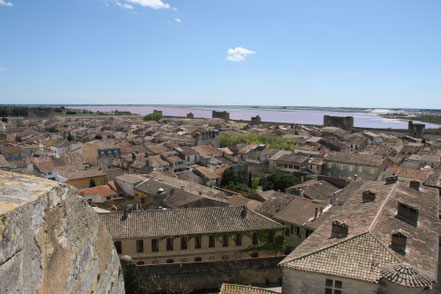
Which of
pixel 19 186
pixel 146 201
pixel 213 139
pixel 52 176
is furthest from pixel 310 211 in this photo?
pixel 213 139

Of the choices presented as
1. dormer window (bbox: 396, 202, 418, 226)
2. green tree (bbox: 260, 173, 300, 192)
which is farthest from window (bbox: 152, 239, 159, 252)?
green tree (bbox: 260, 173, 300, 192)

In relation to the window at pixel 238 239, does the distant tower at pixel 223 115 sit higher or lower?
higher

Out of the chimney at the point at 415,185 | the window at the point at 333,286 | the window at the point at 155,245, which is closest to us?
the window at the point at 333,286

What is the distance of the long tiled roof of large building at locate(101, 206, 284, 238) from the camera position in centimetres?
1819

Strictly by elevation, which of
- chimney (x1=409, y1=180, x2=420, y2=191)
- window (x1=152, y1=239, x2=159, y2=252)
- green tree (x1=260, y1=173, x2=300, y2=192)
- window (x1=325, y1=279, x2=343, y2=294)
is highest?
chimney (x1=409, y1=180, x2=420, y2=191)

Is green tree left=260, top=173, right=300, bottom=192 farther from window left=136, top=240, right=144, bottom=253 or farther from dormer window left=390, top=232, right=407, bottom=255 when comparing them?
dormer window left=390, top=232, right=407, bottom=255

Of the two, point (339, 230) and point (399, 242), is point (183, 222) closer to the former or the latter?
point (339, 230)

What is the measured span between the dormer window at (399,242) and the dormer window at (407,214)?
2.88 m

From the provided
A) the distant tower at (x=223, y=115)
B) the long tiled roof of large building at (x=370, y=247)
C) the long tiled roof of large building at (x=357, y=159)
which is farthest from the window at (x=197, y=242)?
the distant tower at (x=223, y=115)

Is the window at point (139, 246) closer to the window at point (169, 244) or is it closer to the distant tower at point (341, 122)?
the window at point (169, 244)

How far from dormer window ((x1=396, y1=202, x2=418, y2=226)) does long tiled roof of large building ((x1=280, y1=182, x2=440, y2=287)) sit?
0.40 ft

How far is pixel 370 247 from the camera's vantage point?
11695mm

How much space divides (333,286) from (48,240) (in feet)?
36.3

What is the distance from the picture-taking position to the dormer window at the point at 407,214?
14437mm
